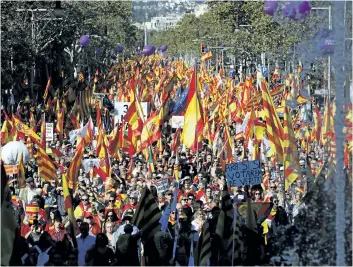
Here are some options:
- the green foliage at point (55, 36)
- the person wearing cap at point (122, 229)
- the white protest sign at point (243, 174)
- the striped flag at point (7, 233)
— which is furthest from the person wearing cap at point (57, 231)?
the green foliage at point (55, 36)

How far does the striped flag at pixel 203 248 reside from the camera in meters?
14.3

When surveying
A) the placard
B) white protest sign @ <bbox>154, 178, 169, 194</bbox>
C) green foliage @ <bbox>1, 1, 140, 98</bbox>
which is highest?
green foliage @ <bbox>1, 1, 140, 98</bbox>

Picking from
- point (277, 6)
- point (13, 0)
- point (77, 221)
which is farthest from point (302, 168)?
point (13, 0)

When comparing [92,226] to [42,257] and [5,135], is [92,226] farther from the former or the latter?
[5,135]

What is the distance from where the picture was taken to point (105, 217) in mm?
16141

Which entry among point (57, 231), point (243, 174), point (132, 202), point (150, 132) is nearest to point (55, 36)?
point (150, 132)

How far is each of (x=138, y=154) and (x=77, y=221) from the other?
35.8 ft

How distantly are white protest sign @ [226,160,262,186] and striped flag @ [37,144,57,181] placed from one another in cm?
565

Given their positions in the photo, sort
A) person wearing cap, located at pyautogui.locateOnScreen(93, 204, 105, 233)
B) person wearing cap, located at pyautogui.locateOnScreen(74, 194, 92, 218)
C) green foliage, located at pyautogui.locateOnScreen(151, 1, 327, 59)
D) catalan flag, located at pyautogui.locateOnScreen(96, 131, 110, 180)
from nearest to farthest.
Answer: person wearing cap, located at pyautogui.locateOnScreen(93, 204, 105, 233) → person wearing cap, located at pyautogui.locateOnScreen(74, 194, 92, 218) → catalan flag, located at pyautogui.locateOnScreen(96, 131, 110, 180) → green foliage, located at pyautogui.locateOnScreen(151, 1, 327, 59)

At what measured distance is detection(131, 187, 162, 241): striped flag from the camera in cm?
1449

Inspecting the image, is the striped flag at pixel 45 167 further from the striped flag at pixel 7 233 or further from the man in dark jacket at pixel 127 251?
the striped flag at pixel 7 233

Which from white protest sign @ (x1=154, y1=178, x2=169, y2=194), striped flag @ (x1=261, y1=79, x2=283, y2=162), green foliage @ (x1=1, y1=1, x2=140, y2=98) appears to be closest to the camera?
white protest sign @ (x1=154, y1=178, x2=169, y2=194)

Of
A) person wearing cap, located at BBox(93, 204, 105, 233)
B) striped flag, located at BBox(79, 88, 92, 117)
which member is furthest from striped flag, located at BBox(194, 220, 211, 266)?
striped flag, located at BBox(79, 88, 92, 117)

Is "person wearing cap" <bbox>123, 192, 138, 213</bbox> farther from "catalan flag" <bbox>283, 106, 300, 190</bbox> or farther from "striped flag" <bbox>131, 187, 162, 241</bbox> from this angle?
"striped flag" <bbox>131, 187, 162, 241</bbox>
